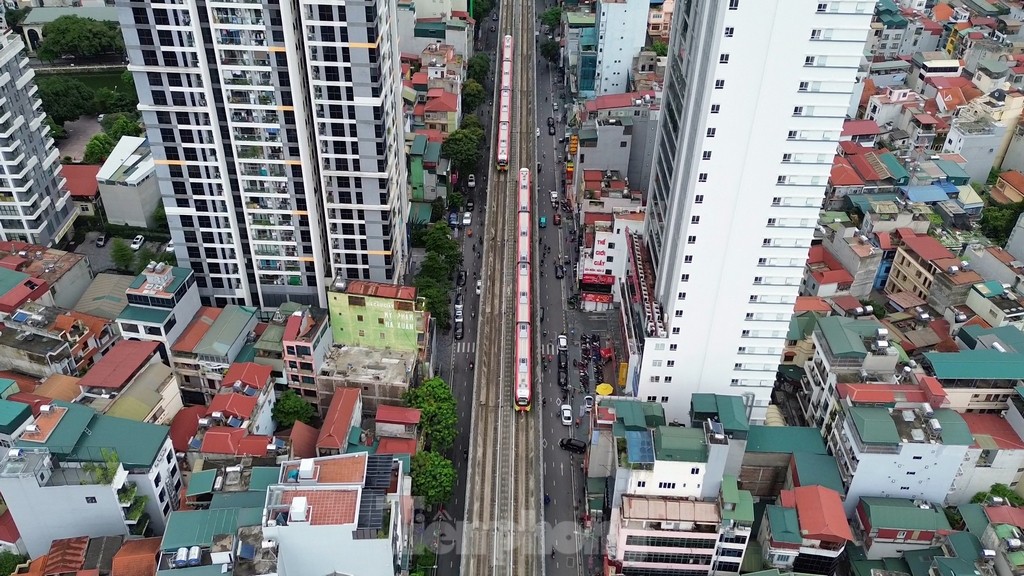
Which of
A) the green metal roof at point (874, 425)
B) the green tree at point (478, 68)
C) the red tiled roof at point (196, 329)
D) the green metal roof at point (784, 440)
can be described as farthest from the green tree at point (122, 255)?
the green metal roof at point (874, 425)

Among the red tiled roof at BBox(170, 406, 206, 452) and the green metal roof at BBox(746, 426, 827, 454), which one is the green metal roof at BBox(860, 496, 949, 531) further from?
the red tiled roof at BBox(170, 406, 206, 452)

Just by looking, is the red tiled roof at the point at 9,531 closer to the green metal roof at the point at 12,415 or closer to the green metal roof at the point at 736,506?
the green metal roof at the point at 12,415

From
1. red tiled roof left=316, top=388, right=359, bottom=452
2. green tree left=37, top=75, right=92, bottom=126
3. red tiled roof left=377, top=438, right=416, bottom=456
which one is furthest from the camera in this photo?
green tree left=37, top=75, right=92, bottom=126

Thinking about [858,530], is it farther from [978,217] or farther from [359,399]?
[978,217]

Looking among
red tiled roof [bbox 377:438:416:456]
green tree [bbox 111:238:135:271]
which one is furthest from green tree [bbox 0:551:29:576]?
green tree [bbox 111:238:135:271]

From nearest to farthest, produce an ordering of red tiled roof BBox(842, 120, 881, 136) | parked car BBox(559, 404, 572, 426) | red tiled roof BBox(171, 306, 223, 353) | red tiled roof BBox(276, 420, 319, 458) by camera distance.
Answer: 1. red tiled roof BBox(276, 420, 319, 458)
2. red tiled roof BBox(171, 306, 223, 353)
3. parked car BBox(559, 404, 572, 426)
4. red tiled roof BBox(842, 120, 881, 136)

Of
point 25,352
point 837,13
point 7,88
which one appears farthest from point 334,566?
point 7,88
